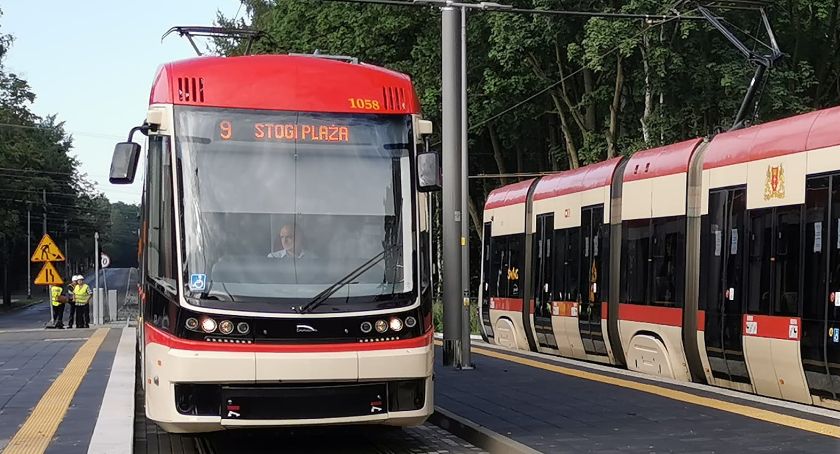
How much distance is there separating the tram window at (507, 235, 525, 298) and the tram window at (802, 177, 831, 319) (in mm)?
9429

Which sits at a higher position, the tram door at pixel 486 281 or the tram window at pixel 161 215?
the tram window at pixel 161 215

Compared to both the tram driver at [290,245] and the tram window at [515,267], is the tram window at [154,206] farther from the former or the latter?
the tram window at [515,267]

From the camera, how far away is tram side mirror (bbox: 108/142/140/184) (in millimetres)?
9500

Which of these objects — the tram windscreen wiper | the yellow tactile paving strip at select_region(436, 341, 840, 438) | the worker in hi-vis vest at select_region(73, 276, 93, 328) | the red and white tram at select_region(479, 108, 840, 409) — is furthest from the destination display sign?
the worker in hi-vis vest at select_region(73, 276, 93, 328)

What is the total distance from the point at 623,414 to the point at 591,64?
16.4 meters

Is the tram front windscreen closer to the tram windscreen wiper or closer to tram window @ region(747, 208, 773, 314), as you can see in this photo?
the tram windscreen wiper

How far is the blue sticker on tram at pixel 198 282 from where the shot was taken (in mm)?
8984

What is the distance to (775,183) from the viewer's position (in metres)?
12.2

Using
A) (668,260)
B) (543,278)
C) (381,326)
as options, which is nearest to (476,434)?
(381,326)

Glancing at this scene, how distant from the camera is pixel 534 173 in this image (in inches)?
1593

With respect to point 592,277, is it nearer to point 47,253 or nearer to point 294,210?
point 294,210

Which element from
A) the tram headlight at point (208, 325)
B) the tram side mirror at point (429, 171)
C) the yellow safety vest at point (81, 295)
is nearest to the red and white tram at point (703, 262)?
the tram side mirror at point (429, 171)

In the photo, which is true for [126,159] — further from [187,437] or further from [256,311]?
[187,437]

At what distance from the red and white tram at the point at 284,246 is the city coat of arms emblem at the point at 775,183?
4.39 meters
